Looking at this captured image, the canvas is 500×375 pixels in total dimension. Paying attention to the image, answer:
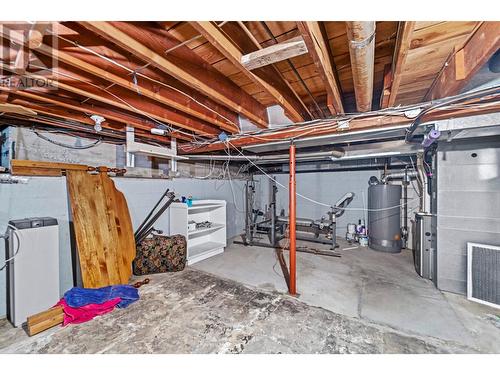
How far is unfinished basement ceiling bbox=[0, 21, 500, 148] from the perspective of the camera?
108 centimetres

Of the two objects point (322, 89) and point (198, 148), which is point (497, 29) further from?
point (198, 148)

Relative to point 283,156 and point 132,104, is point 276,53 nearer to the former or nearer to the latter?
point 132,104

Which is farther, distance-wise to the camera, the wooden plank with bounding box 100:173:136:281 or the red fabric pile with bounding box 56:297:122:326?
the wooden plank with bounding box 100:173:136:281

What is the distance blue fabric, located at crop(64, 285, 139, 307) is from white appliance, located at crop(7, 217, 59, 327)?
0.64ft

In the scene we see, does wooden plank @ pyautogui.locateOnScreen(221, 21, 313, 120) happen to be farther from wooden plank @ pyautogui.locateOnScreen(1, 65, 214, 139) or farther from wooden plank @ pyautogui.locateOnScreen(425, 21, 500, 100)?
wooden plank @ pyautogui.locateOnScreen(425, 21, 500, 100)

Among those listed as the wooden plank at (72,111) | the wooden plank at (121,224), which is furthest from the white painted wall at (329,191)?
the wooden plank at (72,111)

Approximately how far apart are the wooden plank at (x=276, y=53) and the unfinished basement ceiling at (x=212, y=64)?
45 millimetres

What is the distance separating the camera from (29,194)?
7.57 ft

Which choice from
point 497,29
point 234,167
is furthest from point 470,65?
point 234,167

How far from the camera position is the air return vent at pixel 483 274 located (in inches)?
88.8

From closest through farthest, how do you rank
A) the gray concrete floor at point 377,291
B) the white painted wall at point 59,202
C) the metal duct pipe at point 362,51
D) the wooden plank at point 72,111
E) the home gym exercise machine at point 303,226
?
the metal duct pipe at point 362,51
the wooden plank at point 72,111
the gray concrete floor at point 377,291
the white painted wall at point 59,202
the home gym exercise machine at point 303,226

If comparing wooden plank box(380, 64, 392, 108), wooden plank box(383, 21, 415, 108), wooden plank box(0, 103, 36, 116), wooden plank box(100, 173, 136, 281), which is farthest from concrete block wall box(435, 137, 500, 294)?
wooden plank box(0, 103, 36, 116)

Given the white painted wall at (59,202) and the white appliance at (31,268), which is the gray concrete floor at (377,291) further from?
the white appliance at (31,268)
